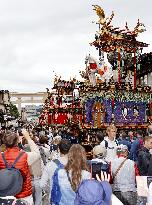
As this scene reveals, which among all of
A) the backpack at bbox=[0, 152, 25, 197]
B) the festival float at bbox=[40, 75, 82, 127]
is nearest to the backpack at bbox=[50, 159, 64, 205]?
the backpack at bbox=[0, 152, 25, 197]

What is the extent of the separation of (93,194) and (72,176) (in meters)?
1.40

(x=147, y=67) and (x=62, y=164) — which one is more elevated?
(x=147, y=67)

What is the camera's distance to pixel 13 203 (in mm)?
5250

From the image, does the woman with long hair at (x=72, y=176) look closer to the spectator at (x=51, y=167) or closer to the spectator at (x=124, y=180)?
the spectator at (x=51, y=167)

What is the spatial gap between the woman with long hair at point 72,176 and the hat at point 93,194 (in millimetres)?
1175

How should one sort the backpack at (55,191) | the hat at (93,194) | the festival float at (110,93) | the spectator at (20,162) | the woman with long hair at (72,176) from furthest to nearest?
the festival float at (110,93) → the spectator at (20,162) → the backpack at (55,191) → the woman with long hair at (72,176) → the hat at (93,194)

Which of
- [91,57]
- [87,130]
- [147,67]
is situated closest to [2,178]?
[87,130]

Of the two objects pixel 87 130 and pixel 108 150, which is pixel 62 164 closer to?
pixel 108 150

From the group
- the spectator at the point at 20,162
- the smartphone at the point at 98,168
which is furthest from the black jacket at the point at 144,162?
the spectator at the point at 20,162

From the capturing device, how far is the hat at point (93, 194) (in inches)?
197

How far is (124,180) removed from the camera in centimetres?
783

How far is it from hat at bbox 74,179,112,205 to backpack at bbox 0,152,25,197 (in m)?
1.34

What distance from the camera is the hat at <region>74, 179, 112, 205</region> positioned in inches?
197

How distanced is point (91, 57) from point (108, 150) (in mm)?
18010
